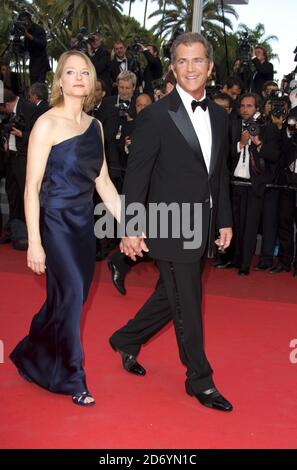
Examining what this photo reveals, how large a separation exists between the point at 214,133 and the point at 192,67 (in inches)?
14.0

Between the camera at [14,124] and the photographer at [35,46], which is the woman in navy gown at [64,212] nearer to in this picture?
the camera at [14,124]

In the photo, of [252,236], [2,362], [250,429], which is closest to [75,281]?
[2,362]

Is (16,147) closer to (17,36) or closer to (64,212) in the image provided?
(17,36)

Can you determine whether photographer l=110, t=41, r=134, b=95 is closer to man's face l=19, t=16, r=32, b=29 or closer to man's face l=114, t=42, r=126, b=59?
man's face l=114, t=42, r=126, b=59

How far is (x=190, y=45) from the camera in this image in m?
3.54

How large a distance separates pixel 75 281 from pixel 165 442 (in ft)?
3.12

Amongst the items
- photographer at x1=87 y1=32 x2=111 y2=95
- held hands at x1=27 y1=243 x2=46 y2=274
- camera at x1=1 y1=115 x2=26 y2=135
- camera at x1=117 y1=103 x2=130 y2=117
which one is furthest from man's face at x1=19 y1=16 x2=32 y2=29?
held hands at x1=27 y1=243 x2=46 y2=274

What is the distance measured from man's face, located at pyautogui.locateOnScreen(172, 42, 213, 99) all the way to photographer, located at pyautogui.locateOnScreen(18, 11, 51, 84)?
23.5 feet

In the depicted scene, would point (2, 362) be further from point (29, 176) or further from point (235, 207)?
point (235, 207)

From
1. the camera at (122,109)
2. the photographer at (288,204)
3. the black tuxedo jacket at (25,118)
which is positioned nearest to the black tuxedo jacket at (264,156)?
the photographer at (288,204)

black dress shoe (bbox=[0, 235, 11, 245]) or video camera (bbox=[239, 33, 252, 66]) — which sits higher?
video camera (bbox=[239, 33, 252, 66])

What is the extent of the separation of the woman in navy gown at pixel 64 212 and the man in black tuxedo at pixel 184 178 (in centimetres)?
24

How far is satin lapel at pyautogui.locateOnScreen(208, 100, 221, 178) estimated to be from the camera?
3.62 metres

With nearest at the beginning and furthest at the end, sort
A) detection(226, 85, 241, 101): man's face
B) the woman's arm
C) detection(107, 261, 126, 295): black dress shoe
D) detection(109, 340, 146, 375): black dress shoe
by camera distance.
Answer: the woman's arm < detection(109, 340, 146, 375): black dress shoe < detection(107, 261, 126, 295): black dress shoe < detection(226, 85, 241, 101): man's face
